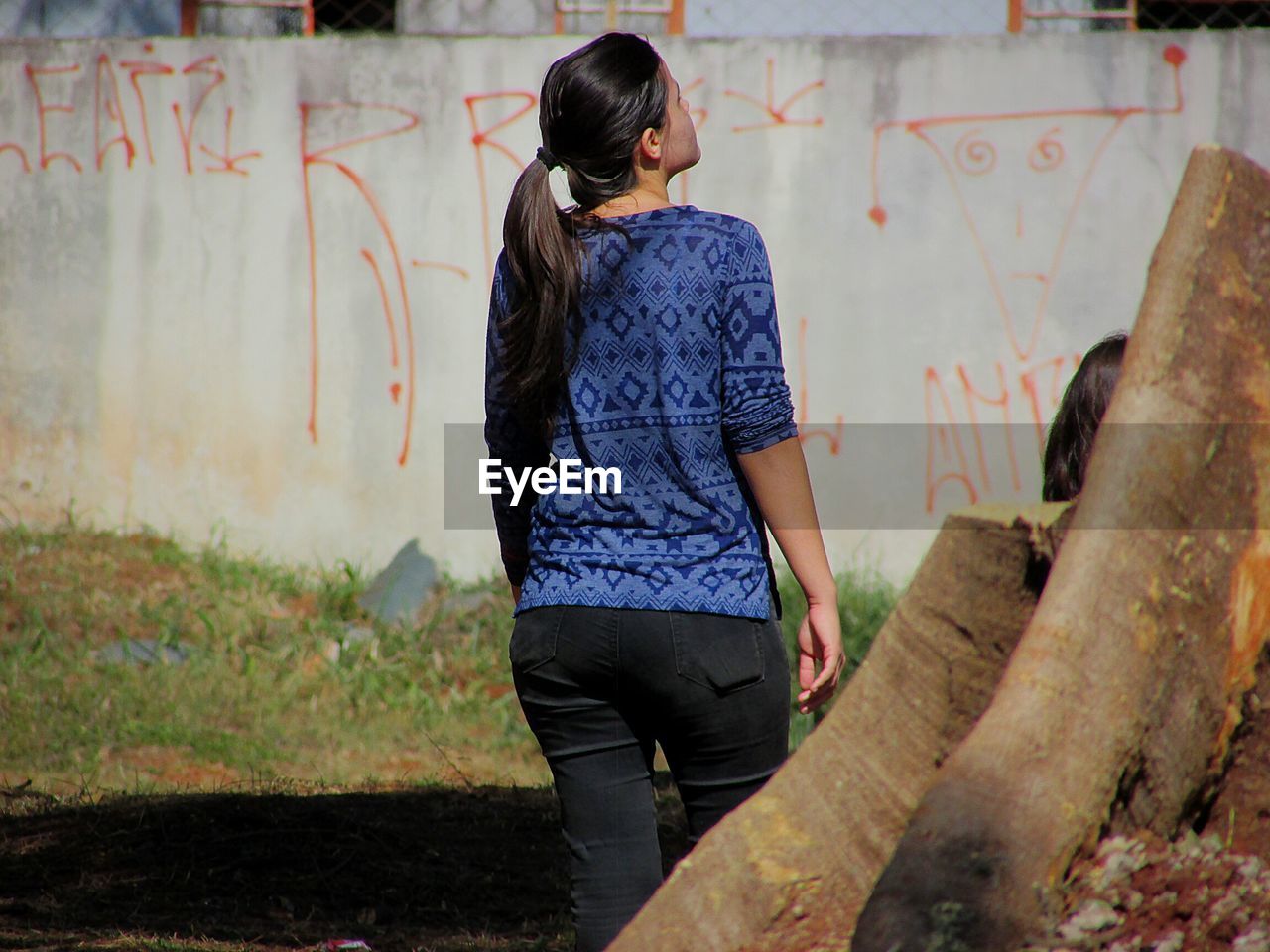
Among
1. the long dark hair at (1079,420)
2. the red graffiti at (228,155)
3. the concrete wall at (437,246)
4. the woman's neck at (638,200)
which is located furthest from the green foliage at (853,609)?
the woman's neck at (638,200)

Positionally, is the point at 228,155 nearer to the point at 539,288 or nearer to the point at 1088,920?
the point at 539,288

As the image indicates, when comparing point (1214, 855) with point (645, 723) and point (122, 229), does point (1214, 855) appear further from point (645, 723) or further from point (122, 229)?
point (122, 229)

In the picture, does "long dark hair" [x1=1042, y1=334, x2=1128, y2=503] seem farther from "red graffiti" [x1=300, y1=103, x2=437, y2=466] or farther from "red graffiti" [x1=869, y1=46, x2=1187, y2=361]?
"red graffiti" [x1=300, y1=103, x2=437, y2=466]

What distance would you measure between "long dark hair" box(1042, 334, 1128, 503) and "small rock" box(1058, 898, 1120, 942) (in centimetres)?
108

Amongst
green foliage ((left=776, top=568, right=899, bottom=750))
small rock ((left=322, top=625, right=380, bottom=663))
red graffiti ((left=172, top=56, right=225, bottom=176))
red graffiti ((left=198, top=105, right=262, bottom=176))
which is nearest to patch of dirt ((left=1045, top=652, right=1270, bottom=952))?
green foliage ((left=776, top=568, right=899, bottom=750))

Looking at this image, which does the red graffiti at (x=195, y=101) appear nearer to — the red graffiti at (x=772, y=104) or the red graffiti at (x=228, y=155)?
the red graffiti at (x=228, y=155)

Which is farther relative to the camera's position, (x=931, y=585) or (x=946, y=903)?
(x=931, y=585)

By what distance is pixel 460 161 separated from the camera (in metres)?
6.24

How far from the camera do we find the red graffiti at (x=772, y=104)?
20.1 feet

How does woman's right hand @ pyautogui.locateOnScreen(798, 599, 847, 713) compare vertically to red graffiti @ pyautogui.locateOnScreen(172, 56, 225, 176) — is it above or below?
below

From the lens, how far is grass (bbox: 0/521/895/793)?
4.85 m

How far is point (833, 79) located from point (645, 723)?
475 cm

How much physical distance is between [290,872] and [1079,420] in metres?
2.35

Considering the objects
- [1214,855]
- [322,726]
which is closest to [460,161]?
[322,726]
